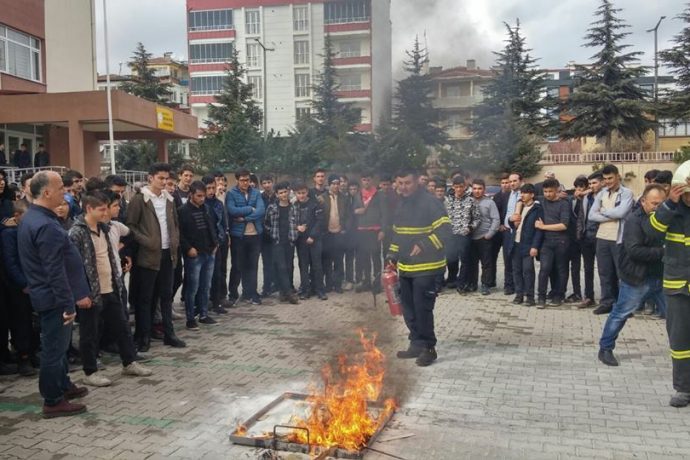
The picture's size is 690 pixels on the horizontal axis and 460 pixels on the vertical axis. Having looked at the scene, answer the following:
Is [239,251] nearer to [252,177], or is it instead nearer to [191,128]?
[252,177]

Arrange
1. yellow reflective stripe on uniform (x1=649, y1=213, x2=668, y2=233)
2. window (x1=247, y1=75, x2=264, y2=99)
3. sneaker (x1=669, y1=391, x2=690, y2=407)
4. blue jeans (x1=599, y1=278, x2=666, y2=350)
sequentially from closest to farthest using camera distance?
sneaker (x1=669, y1=391, x2=690, y2=407) < yellow reflective stripe on uniform (x1=649, y1=213, x2=668, y2=233) < blue jeans (x1=599, y1=278, x2=666, y2=350) < window (x1=247, y1=75, x2=264, y2=99)

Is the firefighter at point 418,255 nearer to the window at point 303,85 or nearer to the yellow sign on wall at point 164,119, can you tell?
the window at point 303,85

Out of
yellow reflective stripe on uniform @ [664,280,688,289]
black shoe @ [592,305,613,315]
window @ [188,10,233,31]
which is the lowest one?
black shoe @ [592,305,613,315]

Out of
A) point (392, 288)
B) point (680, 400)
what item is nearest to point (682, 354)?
point (680, 400)

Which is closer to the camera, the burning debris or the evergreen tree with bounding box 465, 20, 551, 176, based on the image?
the burning debris

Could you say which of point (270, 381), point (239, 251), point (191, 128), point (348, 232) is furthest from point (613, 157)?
point (270, 381)

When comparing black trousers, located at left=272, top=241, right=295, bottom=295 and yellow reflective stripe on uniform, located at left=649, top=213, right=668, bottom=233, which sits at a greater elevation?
yellow reflective stripe on uniform, located at left=649, top=213, right=668, bottom=233

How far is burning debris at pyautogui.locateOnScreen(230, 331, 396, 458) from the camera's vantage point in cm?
411

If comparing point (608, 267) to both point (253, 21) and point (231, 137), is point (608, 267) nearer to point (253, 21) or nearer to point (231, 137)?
point (253, 21)

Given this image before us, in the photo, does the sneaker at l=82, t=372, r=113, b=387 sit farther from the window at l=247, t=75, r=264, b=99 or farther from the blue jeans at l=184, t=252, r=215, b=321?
the window at l=247, t=75, r=264, b=99

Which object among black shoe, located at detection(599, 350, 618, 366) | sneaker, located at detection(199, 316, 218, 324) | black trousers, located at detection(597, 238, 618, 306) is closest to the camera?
black shoe, located at detection(599, 350, 618, 366)

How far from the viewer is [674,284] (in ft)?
16.6

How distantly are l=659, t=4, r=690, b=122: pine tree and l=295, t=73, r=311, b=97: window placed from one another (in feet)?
98.9

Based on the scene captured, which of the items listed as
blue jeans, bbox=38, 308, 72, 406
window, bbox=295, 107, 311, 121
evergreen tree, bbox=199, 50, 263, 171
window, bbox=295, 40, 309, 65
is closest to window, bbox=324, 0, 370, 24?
window, bbox=295, 40, 309, 65
